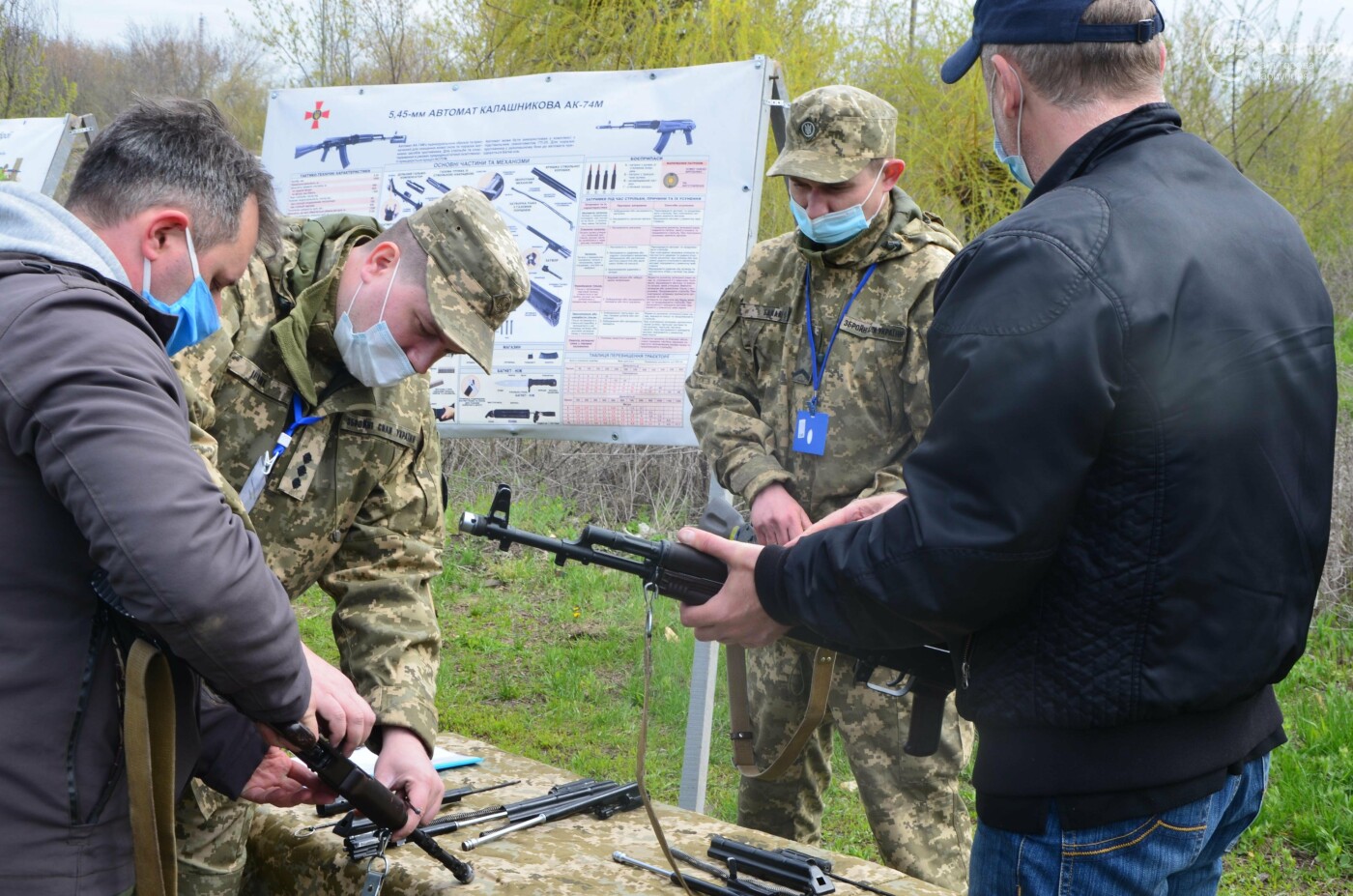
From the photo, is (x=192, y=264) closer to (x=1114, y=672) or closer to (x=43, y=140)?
(x=1114, y=672)

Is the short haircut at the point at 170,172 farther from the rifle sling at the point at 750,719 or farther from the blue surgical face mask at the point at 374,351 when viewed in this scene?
the rifle sling at the point at 750,719

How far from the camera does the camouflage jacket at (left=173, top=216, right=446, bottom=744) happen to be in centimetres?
259

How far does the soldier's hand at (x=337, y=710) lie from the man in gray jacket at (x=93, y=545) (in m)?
0.26

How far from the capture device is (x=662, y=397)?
155 inches

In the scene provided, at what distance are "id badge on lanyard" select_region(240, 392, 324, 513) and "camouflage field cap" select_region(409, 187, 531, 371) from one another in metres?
0.38

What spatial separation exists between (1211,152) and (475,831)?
1.94 metres

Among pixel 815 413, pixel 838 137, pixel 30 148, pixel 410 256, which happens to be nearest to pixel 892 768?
pixel 815 413

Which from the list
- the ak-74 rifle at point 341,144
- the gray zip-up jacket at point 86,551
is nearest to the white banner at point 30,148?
the ak-74 rifle at point 341,144

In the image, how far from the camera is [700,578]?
2.23m

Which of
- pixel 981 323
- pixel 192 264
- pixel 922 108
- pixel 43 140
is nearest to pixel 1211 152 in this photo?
pixel 981 323

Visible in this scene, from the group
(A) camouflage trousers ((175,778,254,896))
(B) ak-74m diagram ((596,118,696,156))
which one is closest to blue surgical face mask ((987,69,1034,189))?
(A) camouflage trousers ((175,778,254,896))

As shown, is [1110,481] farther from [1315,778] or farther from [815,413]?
Answer: [1315,778]

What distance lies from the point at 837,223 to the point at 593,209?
3.58 feet

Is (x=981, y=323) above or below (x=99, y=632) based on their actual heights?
above
